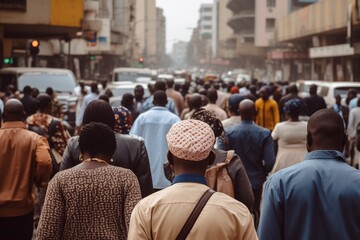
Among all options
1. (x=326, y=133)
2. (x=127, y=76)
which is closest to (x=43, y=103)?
(x=326, y=133)

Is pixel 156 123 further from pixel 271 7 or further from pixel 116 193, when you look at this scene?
pixel 271 7

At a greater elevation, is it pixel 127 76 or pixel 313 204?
pixel 313 204

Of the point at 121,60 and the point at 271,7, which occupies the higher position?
the point at 271,7

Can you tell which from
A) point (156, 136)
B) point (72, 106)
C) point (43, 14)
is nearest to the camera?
point (156, 136)

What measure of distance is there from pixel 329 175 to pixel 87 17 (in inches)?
1410

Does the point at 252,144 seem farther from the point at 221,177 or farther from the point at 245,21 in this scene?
the point at 245,21

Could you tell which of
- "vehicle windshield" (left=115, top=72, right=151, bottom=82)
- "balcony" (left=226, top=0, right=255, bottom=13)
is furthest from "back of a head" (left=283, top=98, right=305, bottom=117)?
"balcony" (left=226, top=0, right=255, bottom=13)

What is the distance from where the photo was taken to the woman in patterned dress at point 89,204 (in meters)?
4.85

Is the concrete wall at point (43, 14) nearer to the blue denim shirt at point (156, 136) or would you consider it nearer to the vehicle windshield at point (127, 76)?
the vehicle windshield at point (127, 76)

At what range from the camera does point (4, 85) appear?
23.4m

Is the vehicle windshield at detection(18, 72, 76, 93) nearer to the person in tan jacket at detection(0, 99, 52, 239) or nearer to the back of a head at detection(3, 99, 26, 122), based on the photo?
the back of a head at detection(3, 99, 26, 122)

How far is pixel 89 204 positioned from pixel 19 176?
2.19 meters

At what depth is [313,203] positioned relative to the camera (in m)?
4.43

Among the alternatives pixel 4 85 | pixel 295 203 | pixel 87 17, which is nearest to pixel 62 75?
pixel 4 85
